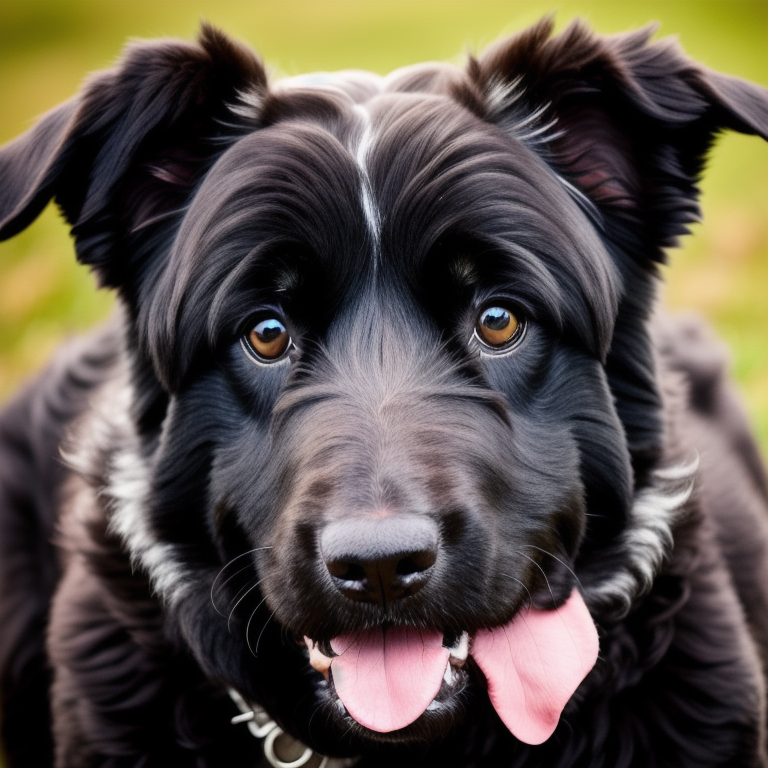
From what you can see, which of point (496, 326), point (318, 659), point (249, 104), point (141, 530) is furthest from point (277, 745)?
point (249, 104)

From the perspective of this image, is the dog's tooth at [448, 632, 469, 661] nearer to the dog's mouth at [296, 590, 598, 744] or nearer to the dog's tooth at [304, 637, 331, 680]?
the dog's mouth at [296, 590, 598, 744]

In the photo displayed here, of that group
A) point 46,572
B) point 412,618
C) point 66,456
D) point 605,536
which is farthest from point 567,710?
point 46,572

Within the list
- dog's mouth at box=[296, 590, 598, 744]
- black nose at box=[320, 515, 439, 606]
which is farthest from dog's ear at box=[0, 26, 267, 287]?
dog's mouth at box=[296, 590, 598, 744]

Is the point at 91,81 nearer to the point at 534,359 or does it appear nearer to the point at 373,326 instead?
the point at 373,326

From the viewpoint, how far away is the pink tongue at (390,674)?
124 inches

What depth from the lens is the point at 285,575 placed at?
→ 10.5ft

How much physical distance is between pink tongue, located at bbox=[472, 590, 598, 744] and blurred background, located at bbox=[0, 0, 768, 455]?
13.6 ft

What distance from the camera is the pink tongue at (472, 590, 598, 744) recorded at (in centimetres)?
336

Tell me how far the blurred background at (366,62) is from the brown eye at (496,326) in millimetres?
4158

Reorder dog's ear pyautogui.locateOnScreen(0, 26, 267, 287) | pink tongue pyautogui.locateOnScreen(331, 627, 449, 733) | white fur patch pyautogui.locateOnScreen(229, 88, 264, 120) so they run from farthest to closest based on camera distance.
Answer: white fur patch pyautogui.locateOnScreen(229, 88, 264, 120)
dog's ear pyautogui.locateOnScreen(0, 26, 267, 287)
pink tongue pyautogui.locateOnScreen(331, 627, 449, 733)

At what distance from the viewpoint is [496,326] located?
347 cm

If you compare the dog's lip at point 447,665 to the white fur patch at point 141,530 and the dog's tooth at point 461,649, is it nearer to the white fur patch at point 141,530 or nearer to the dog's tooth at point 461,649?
the dog's tooth at point 461,649

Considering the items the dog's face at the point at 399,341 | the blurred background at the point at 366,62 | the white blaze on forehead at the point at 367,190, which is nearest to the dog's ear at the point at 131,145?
the dog's face at the point at 399,341

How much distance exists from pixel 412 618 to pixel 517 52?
1932 mm
